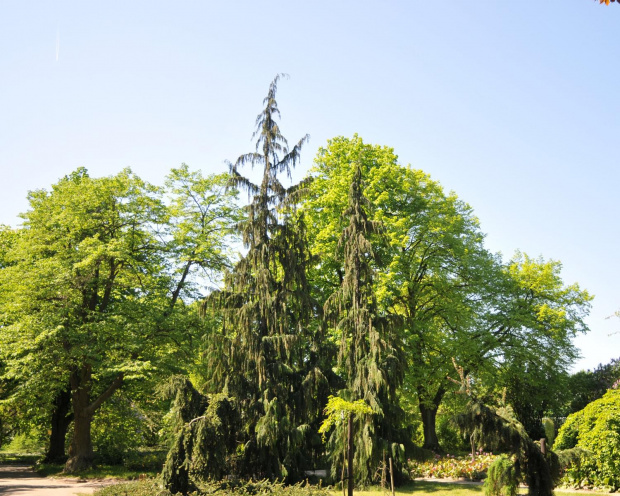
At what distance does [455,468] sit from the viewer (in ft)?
61.4

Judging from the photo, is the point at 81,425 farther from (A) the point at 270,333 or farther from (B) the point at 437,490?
(B) the point at 437,490

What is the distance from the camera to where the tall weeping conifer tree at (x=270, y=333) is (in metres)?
15.0

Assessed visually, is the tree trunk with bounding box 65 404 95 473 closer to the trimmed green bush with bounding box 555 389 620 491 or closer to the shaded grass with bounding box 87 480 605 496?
the shaded grass with bounding box 87 480 605 496

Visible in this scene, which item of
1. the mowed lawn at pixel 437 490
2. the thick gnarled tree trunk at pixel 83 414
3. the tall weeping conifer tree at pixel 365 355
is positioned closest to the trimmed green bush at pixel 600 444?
the mowed lawn at pixel 437 490

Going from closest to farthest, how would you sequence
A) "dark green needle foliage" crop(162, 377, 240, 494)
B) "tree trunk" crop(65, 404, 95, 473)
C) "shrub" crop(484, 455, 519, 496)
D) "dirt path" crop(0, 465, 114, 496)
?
"dark green needle foliage" crop(162, 377, 240, 494), "shrub" crop(484, 455, 519, 496), "dirt path" crop(0, 465, 114, 496), "tree trunk" crop(65, 404, 95, 473)

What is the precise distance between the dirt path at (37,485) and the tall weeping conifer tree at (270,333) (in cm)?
511

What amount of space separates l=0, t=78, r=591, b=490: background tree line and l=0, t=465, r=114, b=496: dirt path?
1934mm

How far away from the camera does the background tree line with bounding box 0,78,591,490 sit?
15.1 m

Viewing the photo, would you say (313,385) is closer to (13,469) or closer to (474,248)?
(474,248)

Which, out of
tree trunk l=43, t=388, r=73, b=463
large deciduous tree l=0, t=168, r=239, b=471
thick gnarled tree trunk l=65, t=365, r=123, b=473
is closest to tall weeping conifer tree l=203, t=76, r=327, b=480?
large deciduous tree l=0, t=168, r=239, b=471

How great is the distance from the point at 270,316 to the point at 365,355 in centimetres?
335

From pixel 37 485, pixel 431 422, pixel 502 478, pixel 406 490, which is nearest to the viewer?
pixel 502 478

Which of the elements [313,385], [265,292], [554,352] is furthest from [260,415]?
[554,352]

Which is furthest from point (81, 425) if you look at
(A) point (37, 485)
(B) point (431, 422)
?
(B) point (431, 422)
